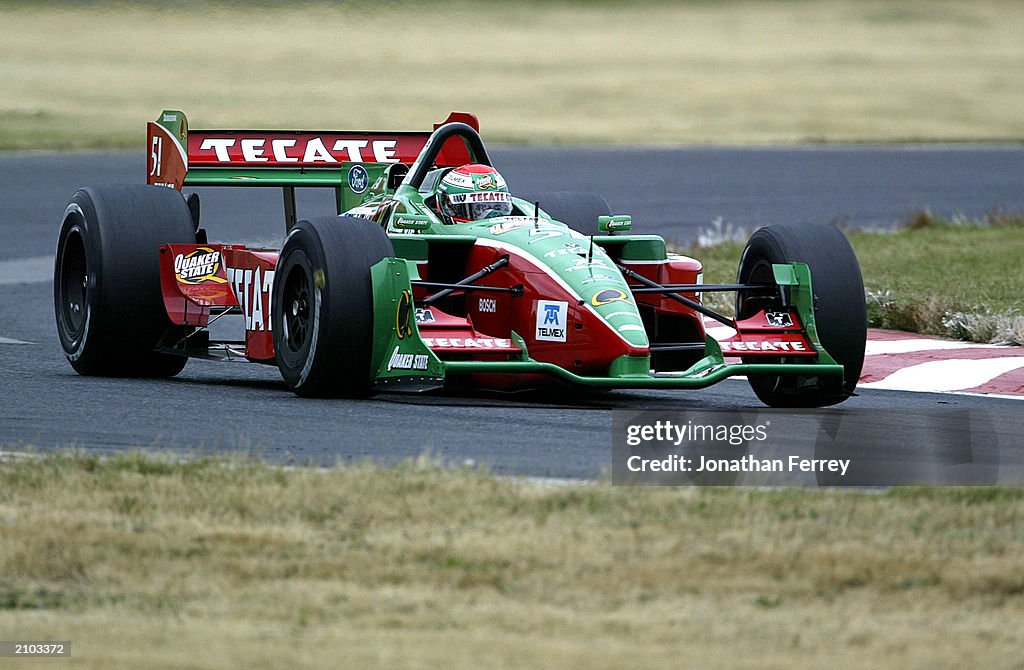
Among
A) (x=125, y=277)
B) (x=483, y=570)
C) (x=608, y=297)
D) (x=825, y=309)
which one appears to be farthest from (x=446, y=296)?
(x=483, y=570)

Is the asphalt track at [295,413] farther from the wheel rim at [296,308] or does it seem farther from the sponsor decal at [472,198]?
the sponsor decal at [472,198]

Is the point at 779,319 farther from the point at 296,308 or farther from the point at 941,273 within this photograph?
the point at 941,273

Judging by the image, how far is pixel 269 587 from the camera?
5.55 meters

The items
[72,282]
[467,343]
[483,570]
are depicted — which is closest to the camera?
[483,570]

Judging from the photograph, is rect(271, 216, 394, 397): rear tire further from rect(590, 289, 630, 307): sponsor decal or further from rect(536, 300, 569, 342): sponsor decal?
rect(590, 289, 630, 307): sponsor decal

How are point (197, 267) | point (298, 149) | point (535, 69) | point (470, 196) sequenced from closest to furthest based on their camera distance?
point (470, 196) → point (197, 267) → point (298, 149) → point (535, 69)

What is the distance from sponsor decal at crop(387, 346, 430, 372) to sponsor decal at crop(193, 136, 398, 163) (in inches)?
144

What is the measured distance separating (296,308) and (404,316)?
0.99 meters

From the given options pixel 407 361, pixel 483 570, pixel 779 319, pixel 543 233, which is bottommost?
pixel 483 570

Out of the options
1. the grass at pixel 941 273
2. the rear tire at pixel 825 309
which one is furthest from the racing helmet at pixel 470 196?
the grass at pixel 941 273

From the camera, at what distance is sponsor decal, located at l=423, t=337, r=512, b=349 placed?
9219 mm

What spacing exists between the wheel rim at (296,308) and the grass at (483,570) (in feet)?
8.35

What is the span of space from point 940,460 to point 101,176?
2750 centimetres

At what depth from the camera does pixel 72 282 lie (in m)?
11.8
